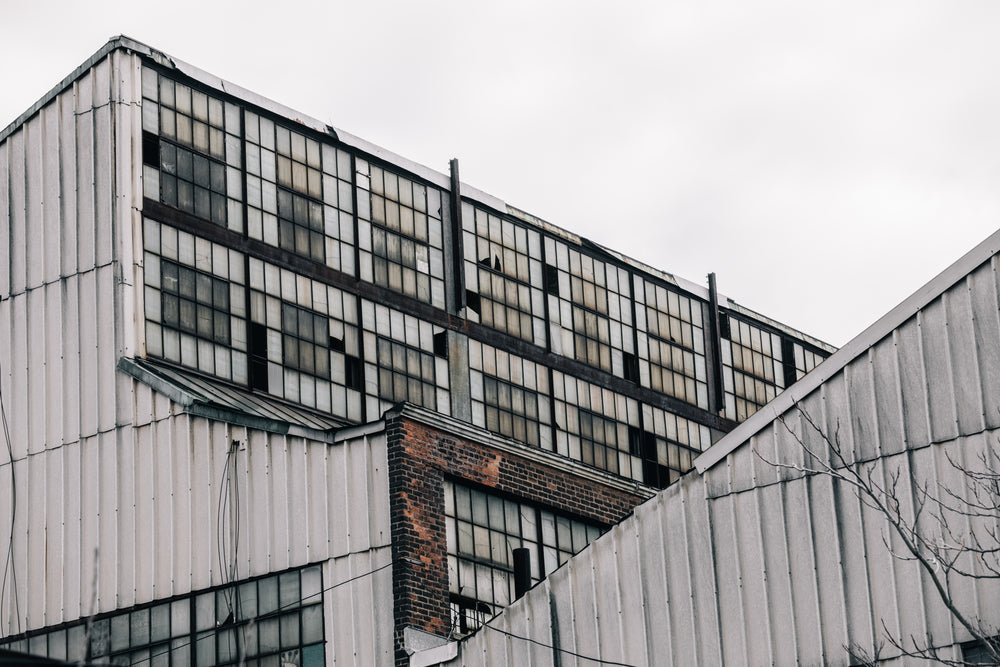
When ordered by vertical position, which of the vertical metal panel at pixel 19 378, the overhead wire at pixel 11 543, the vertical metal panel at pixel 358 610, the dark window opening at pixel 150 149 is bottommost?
the vertical metal panel at pixel 358 610

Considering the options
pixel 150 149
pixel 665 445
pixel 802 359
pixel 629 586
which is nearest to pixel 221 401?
pixel 150 149

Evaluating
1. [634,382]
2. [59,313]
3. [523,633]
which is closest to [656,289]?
[634,382]

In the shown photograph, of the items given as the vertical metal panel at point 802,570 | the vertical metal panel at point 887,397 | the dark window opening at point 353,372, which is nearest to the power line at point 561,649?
the vertical metal panel at point 802,570

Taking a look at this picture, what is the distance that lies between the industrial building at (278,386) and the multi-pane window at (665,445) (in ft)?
0.33

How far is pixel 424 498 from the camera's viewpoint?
29844 mm

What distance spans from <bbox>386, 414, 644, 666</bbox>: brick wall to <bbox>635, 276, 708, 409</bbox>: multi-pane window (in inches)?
591

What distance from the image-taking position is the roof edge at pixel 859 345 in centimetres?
2381

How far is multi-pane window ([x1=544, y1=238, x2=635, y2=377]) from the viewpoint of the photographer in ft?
146

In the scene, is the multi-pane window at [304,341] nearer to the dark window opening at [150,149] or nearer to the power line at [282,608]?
the dark window opening at [150,149]

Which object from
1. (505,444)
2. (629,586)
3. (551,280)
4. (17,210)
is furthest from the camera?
(551,280)

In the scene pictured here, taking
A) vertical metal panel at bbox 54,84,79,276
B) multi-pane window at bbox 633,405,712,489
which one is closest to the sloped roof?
vertical metal panel at bbox 54,84,79,276

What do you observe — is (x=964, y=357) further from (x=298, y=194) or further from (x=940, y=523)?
(x=298, y=194)

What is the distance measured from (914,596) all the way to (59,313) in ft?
62.5

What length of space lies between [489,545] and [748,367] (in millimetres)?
20171
